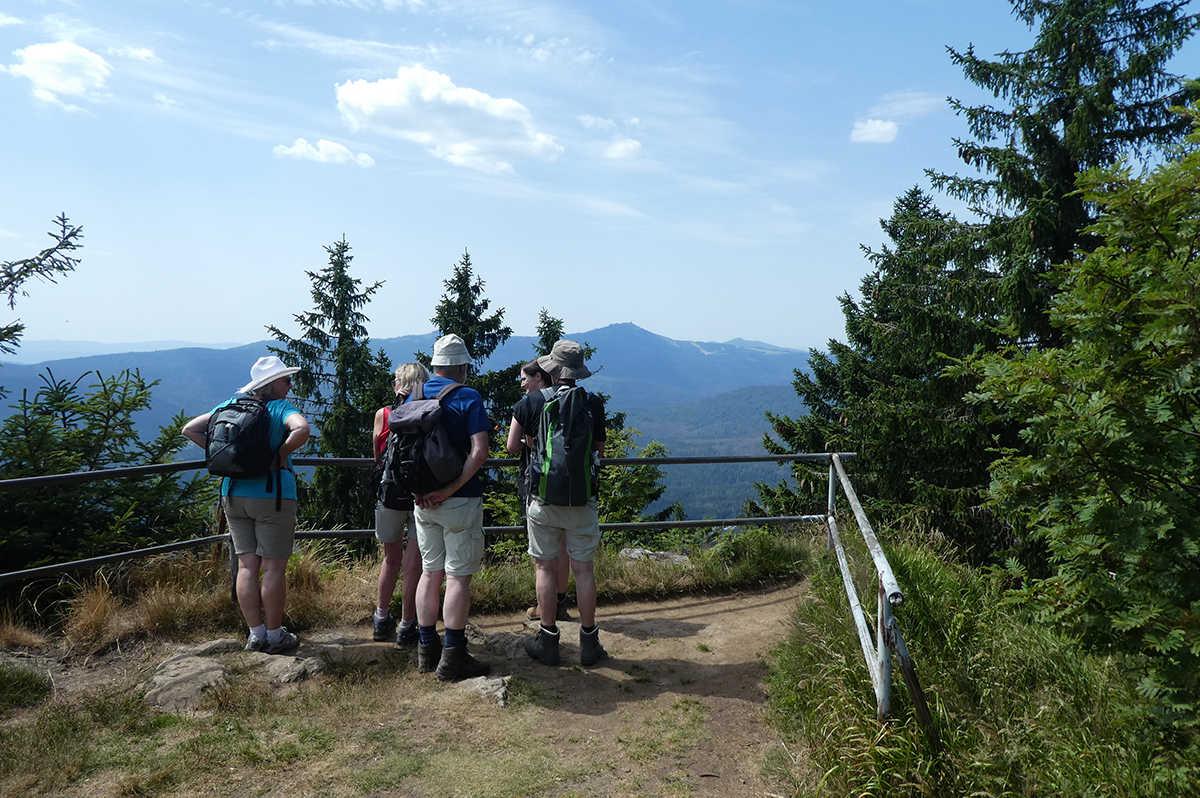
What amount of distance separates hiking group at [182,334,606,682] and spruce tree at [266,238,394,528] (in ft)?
69.5

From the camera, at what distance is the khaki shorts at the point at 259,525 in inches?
173

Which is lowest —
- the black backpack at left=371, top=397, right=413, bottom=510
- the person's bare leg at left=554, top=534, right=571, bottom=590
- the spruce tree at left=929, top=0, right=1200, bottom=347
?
the person's bare leg at left=554, top=534, right=571, bottom=590

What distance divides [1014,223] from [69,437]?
531 inches

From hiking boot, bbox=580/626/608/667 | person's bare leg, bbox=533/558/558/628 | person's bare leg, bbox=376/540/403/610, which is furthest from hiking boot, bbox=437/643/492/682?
person's bare leg, bbox=376/540/403/610

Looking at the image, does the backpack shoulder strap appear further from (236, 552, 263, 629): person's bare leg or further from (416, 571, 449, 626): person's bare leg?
(236, 552, 263, 629): person's bare leg

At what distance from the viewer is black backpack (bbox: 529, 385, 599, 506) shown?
14.3 feet

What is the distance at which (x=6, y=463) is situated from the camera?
21.1 ft

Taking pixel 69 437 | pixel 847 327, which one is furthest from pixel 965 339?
pixel 847 327

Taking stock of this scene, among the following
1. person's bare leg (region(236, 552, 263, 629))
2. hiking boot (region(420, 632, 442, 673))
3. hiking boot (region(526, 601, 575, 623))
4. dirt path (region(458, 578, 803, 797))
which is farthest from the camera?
hiking boot (region(526, 601, 575, 623))

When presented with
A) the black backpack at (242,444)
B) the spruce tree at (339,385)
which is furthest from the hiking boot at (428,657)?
the spruce tree at (339,385)

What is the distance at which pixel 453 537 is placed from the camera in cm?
429

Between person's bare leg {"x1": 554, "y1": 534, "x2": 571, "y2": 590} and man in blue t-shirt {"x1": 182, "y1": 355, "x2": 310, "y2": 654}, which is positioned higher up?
man in blue t-shirt {"x1": 182, "y1": 355, "x2": 310, "y2": 654}

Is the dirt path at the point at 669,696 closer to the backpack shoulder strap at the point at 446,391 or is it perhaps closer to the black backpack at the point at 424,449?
the black backpack at the point at 424,449

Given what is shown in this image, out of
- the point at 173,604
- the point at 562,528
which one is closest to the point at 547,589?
the point at 562,528
